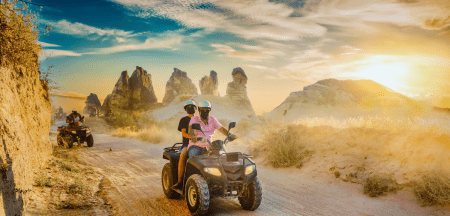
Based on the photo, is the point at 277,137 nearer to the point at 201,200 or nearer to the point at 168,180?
the point at 168,180

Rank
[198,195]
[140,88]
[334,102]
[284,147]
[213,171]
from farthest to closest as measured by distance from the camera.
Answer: [140,88]
[334,102]
[284,147]
[213,171]
[198,195]

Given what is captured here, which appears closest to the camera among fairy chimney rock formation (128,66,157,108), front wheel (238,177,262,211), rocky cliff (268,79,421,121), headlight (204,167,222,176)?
headlight (204,167,222,176)

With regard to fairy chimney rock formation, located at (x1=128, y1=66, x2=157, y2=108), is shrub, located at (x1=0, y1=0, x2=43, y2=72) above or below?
below

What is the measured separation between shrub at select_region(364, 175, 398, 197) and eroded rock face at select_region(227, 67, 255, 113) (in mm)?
63935

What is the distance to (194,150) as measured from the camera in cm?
482

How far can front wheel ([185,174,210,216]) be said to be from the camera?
4258mm

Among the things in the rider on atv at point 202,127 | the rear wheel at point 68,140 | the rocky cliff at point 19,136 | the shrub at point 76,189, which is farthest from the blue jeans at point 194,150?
the rear wheel at point 68,140

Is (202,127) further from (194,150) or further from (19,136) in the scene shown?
(19,136)

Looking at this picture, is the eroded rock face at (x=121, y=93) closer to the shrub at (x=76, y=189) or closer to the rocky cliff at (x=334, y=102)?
the rocky cliff at (x=334, y=102)

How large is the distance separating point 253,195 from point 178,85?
3753 inches

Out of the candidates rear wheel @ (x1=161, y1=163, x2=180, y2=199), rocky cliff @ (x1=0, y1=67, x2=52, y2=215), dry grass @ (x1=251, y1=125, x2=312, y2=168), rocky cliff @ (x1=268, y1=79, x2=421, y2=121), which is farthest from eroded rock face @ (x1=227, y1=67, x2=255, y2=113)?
rear wheel @ (x1=161, y1=163, x2=180, y2=199)

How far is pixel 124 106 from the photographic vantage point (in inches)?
2916

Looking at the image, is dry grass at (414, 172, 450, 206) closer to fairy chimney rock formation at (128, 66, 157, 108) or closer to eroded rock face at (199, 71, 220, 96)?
fairy chimney rock formation at (128, 66, 157, 108)

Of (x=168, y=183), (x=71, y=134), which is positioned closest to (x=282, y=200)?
(x=168, y=183)
